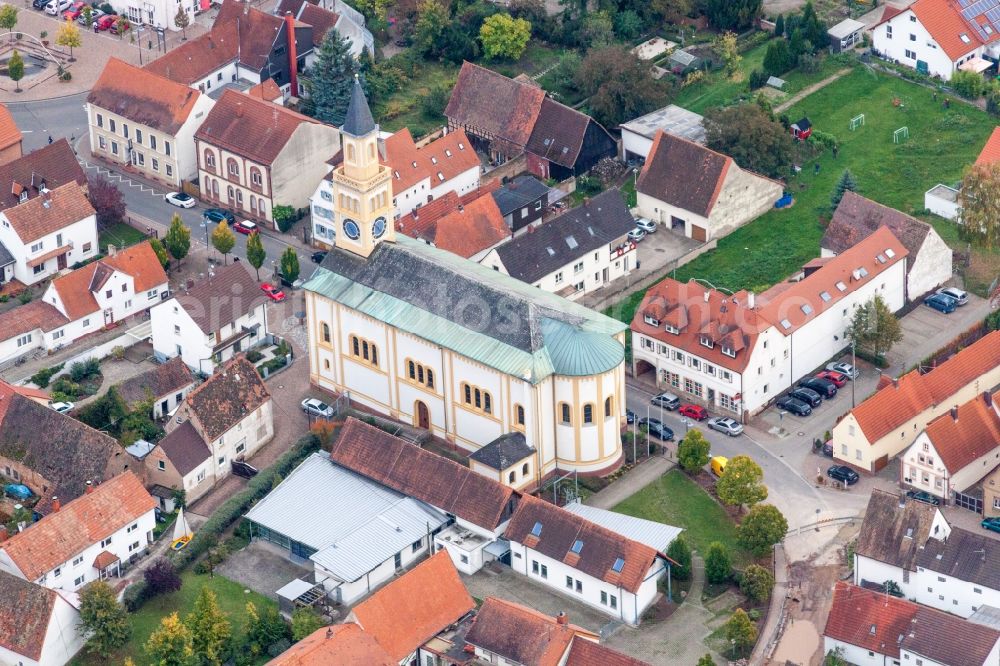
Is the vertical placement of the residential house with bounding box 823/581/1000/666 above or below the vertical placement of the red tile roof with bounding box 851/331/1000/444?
below

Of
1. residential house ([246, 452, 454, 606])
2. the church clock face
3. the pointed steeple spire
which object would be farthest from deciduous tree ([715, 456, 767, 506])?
the pointed steeple spire

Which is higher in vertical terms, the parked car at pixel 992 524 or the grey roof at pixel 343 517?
the grey roof at pixel 343 517

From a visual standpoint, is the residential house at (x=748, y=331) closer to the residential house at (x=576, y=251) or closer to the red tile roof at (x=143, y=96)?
the residential house at (x=576, y=251)

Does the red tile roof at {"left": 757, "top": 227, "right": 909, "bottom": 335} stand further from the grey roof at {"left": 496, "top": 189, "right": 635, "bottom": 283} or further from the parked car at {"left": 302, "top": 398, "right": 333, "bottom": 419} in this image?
the parked car at {"left": 302, "top": 398, "right": 333, "bottom": 419}

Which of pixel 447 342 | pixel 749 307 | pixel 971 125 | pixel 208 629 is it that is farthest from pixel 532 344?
pixel 971 125

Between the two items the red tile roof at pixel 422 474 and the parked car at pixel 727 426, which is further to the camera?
the parked car at pixel 727 426

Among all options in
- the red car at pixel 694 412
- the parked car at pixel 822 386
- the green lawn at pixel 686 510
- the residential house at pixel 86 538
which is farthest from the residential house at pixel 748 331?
the residential house at pixel 86 538

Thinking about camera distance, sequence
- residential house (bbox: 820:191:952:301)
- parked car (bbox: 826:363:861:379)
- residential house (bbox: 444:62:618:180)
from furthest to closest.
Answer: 1. residential house (bbox: 444:62:618:180)
2. residential house (bbox: 820:191:952:301)
3. parked car (bbox: 826:363:861:379)
